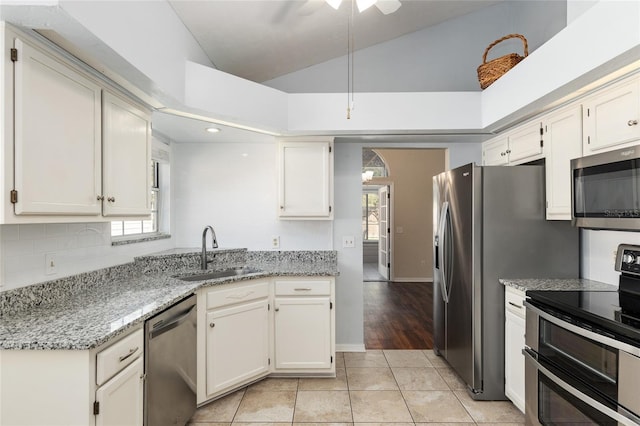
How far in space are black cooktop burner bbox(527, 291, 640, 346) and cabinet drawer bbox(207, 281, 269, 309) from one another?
1.83 metres

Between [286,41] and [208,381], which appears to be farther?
[286,41]

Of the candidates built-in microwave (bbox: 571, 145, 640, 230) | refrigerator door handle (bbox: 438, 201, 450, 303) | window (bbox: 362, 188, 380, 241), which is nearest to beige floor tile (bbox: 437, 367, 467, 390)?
refrigerator door handle (bbox: 438, 201, 450, 303)

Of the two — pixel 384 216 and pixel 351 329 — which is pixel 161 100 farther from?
pixel 384 216

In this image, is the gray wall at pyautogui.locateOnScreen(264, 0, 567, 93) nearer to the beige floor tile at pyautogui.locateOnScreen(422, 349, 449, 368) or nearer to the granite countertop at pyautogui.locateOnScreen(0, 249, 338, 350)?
the granite countertop at pyautogui.locateOnScreen(0, 249, 338, 350)

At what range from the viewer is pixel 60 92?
1.44 metres

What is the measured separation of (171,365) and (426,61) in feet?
11.4

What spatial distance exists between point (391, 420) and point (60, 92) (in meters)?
2.59

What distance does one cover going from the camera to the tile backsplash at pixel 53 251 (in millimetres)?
1520

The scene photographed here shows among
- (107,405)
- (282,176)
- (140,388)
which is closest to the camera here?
(107,405)

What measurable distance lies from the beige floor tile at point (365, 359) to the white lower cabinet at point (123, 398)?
1.86 m

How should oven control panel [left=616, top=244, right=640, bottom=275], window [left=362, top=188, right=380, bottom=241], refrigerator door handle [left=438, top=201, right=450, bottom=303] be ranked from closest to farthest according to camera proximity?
oven control panel [left=616, top=244, right=640, bottom=275] < refrigerator door handle [left=438, top=201, right=450, bottom=303] < window [left=362, top=188, right=380, bottom=241]

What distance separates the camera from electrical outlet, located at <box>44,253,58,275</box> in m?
1.71

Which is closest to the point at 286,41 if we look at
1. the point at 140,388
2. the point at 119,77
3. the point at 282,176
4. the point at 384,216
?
the point at 282,176

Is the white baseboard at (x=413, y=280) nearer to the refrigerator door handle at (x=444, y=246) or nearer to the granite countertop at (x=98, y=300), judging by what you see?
the refrigerator door handle at (x=444, y=246)
